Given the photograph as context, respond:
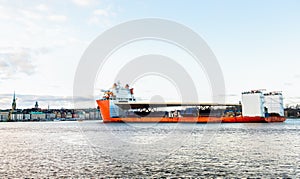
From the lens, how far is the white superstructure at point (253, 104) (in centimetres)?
8044

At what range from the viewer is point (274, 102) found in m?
89.6

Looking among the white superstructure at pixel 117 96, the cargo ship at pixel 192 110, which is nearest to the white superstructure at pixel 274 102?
the cargo ship at pixel 192 110

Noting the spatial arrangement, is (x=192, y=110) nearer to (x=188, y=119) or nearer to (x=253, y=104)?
(x=188, y=119)

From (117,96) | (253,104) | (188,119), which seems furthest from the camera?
(117,96)

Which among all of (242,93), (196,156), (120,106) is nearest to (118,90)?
(120,106)

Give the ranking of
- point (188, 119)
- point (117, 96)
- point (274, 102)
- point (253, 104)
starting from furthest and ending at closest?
point (117, 96) < point (188, 119) < point (274, 102) < point (253, 104)

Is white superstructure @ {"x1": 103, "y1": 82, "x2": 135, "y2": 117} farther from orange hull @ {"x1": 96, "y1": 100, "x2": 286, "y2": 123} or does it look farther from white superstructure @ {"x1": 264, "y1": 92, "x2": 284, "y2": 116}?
white superstructure @ {"x1": 264, "y1": 92, "x2": 284, "y2": 116}

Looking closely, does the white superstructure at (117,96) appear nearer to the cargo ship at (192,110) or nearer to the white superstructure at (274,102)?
the cargo ship at (192,110)

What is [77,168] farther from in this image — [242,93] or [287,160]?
[242,93]

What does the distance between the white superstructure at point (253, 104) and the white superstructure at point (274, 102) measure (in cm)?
873

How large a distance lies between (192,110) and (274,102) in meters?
29.3

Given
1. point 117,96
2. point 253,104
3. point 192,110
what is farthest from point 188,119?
point 117,96

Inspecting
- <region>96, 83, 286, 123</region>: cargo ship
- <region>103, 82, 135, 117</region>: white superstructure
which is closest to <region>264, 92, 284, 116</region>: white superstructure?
→ <region>96, 83, 286, 123</region>: cargo ship

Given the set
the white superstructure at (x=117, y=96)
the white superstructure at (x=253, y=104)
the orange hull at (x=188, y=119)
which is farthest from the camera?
the white superstructure at (x=117, y=96)
